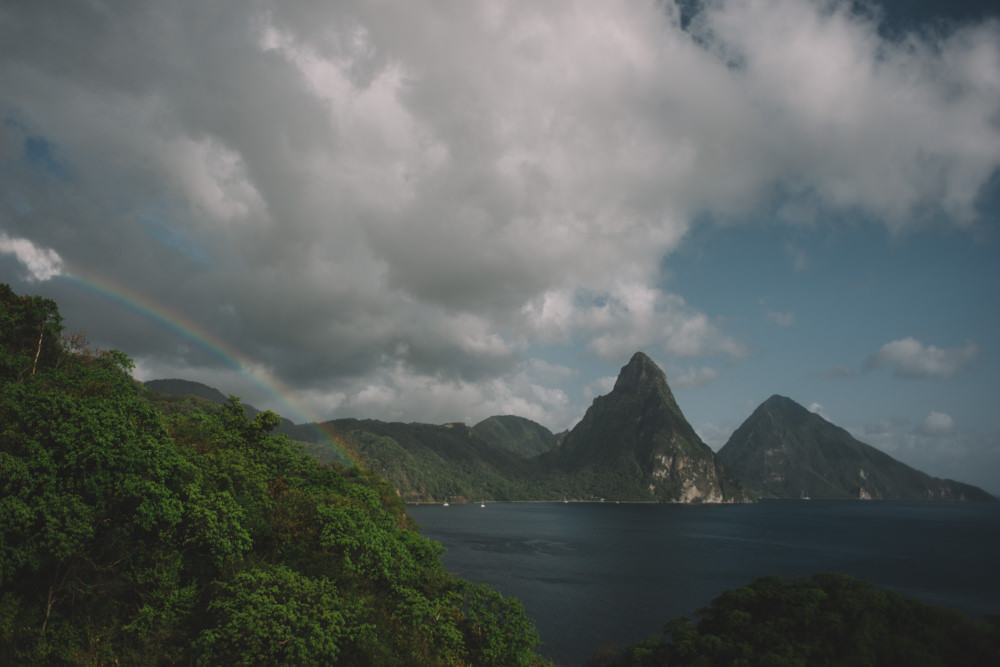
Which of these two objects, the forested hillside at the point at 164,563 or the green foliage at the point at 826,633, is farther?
the green foliage at the point at 826,633

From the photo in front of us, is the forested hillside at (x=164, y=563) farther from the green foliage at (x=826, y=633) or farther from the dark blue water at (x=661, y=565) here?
the dark blue water at (x=661, y=565)

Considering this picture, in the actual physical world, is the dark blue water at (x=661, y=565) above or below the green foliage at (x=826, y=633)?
below

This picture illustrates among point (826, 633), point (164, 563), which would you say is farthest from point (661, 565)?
point (164, 563)

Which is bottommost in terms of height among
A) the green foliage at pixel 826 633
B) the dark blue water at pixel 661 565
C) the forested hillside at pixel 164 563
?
the dark blue water at pixel 661 565

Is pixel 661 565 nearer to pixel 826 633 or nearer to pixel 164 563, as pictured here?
pixel 826 633

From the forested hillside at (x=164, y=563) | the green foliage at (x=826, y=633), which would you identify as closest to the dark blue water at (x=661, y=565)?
the green foliage at (x=826, y=633)

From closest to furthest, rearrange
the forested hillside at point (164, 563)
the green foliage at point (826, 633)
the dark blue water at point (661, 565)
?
the forested hillside at point (164, 563), the green foliage at point (826, 633), the dark blue water at point (661, 565)

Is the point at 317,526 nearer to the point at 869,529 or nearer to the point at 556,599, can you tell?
the point at 556,599

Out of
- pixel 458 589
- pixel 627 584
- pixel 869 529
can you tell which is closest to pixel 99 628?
pixel 458 589
